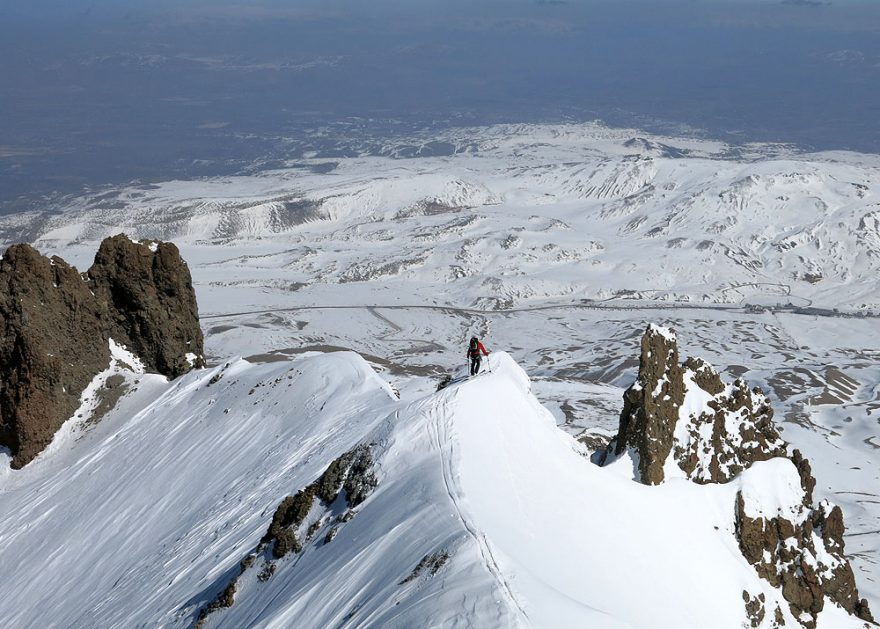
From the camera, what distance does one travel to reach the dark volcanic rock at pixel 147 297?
147 feet

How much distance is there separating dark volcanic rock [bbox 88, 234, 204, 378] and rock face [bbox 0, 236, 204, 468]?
0.17ft

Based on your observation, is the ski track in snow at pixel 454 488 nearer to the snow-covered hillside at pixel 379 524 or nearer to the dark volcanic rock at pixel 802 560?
the snow-covered hillside at pixel 379 524

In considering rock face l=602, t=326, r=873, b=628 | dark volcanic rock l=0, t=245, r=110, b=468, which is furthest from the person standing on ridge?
dark volcanic rock l=0, t=245, r=110, b=468

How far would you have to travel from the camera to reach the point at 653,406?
29.2 metres

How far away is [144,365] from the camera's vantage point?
45844mm

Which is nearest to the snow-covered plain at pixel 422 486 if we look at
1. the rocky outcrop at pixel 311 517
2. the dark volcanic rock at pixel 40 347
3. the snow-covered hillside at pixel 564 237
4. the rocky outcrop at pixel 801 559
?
the rocky outcrop at pixel 311 517

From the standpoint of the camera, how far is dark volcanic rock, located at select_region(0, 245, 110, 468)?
4025cm

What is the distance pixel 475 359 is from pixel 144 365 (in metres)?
24.7

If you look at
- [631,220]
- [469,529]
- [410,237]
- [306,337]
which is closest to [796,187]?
[631,220]

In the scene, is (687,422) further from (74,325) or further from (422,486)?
(74,325)

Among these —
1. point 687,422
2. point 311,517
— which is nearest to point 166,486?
point 311,517

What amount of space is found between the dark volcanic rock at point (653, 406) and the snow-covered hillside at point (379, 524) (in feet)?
4.04

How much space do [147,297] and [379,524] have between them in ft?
94.7

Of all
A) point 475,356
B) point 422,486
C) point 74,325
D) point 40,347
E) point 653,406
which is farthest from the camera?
point 74,325
